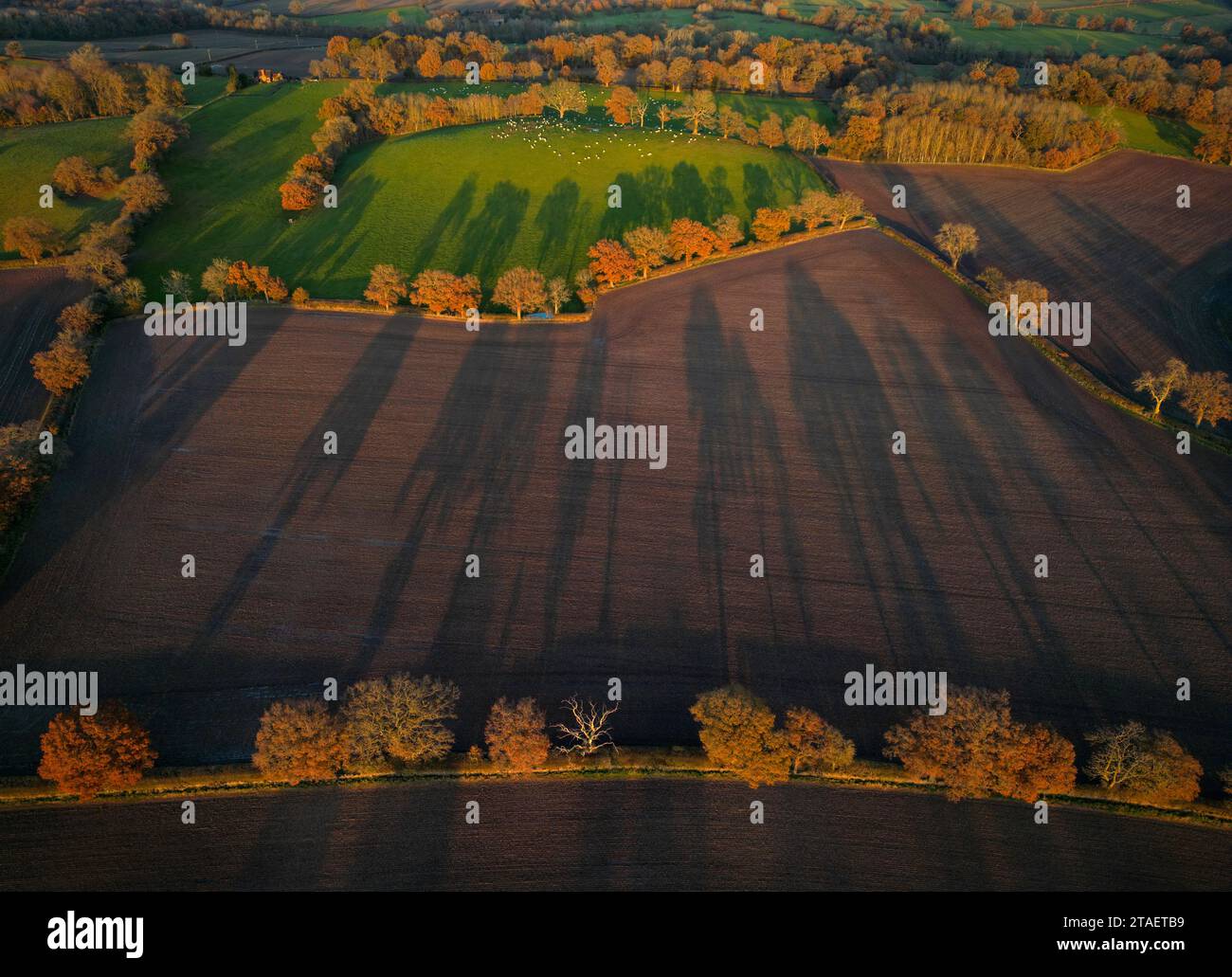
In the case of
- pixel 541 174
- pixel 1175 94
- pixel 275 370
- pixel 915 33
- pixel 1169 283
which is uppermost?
pixel 915 33

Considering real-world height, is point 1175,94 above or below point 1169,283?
above

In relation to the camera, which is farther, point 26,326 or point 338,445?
point 26,326

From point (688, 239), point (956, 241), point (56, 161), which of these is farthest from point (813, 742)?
point (56, 161)

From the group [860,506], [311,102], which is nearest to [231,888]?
[860,506]

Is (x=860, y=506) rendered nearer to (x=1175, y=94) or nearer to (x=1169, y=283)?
(x=1169, y=283)

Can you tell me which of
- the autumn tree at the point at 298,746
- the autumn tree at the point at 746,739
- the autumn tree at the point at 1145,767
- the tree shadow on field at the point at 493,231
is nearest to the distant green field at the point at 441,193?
the tree shadow on field at the point at 493,231

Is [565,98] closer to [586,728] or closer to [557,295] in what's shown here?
[557,295]

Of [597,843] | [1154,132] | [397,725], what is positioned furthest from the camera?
[1154,132]
